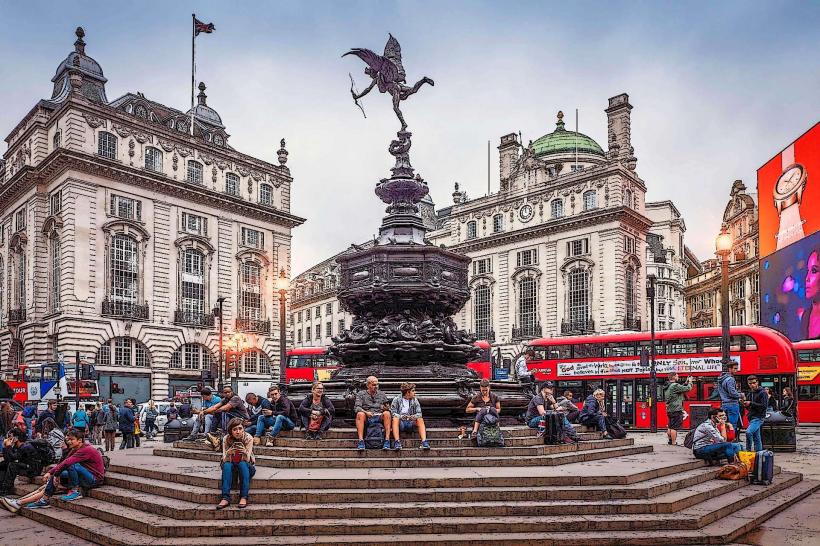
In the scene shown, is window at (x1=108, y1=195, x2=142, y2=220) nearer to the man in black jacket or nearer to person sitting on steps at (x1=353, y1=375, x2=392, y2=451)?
person sitting on steps at (x1=353, y1=375, x2=392, y2=451)

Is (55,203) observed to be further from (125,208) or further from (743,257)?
(743,257)

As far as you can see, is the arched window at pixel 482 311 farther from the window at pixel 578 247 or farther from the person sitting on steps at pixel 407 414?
the person sitting on steps at pixel 407 414

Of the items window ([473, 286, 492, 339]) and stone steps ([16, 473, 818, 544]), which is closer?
stone steps ([16, 473, 818, 544])

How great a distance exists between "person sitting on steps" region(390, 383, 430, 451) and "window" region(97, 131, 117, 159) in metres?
37.1

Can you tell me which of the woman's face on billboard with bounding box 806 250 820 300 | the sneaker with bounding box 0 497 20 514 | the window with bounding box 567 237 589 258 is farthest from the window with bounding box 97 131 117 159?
the woman's face on billboard with bounding box 806 250 820 300

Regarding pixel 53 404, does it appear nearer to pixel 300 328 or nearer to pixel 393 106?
pixel 393 106

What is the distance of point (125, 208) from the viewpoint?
44219 mm

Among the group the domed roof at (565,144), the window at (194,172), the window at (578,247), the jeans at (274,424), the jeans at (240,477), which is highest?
the domed roof at (565,144)

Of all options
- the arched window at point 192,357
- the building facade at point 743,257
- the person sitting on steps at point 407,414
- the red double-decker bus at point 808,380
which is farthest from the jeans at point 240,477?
the building facade at point 743,257

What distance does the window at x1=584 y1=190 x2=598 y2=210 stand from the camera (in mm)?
54031

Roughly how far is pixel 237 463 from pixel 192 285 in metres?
40.5

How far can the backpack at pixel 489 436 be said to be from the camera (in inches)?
444

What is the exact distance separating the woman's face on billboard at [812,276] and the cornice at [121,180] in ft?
116

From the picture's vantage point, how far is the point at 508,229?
197 ft
